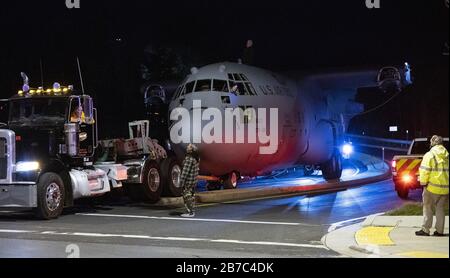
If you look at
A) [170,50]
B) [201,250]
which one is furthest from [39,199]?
[170,50]

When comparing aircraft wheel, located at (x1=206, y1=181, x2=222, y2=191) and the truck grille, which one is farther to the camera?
aircraft wheel, located at (x1=206, y1=181, x2=222, y2=191)

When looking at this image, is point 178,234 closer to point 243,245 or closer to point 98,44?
point 243,245

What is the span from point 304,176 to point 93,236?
63.4ft

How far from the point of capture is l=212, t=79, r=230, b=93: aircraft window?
17766 mm

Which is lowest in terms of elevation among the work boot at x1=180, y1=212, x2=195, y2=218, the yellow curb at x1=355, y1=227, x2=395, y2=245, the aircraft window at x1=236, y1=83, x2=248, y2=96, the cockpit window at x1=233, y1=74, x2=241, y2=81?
the work boot at x1=180, y1=212, x2=195, y2=218

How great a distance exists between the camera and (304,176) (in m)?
29.4

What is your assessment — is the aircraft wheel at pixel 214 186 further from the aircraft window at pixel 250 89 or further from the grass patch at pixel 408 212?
the grass patch at pixel 408 212

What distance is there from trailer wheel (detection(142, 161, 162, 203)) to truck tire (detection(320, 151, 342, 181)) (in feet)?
31.1

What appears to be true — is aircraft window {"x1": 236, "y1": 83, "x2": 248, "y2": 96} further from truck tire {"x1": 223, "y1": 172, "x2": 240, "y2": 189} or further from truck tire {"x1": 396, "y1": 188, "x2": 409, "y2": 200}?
truck tire {"x1": 396, "y1": 188, "x2": 409, "y2": 200}

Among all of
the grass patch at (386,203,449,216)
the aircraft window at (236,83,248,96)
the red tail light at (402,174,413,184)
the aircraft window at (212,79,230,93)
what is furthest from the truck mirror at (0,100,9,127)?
the red tail light at (402,174,413,184)

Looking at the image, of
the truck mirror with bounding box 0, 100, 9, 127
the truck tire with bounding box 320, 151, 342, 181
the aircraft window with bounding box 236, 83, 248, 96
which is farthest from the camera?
the truck tire with bounding box 320, 151, 342, 181

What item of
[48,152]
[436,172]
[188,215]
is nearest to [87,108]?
[48,152]

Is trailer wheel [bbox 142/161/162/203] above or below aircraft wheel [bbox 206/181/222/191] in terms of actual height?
above

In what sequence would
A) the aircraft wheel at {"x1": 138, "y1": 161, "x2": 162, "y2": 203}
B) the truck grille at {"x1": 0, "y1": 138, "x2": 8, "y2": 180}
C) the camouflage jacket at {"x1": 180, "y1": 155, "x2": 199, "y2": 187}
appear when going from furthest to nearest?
the aircraft wheel at {"x1": 138, "y1": 161, "x2": 162, "y2": 203}, the camouflage jacket at {"x1": 180, "y1": 155, "x2": 199, "y2": 187}, the truck grille at {"x1": 0, "y1": 138, "x2": 8, "y2": 180}
